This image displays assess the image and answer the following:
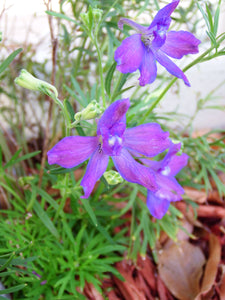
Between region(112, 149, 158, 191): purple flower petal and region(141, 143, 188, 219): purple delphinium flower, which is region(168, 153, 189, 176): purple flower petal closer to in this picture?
region(141, 143, 188, 219): purple delphinium flower

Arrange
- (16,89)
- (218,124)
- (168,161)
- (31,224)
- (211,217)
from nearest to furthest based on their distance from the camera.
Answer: (168,161), (31,224), (16,89), (211,217), (218,124)

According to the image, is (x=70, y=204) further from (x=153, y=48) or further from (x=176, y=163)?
(x=153, y=48)

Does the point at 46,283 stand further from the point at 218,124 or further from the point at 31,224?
the point at 218,124

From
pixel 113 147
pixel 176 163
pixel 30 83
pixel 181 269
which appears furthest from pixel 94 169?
pixel 181 269

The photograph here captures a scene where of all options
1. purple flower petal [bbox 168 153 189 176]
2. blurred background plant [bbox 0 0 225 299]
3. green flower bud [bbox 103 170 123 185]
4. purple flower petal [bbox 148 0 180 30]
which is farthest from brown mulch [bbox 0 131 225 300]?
purple flower petal [bbox 148 0 180 30]

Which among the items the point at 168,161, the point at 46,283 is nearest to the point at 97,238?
the point at 46,283

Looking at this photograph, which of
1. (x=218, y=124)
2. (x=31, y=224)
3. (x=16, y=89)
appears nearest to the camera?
(x=31, y=224)

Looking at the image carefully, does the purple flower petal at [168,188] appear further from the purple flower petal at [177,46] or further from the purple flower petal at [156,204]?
the purple flower petal at [177,46]
